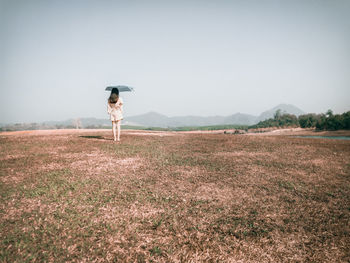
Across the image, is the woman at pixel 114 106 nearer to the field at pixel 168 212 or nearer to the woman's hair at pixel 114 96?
the woman's hair at pixel 114 96

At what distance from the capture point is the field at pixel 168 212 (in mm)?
3451

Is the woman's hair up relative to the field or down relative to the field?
up

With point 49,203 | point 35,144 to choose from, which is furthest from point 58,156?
point 49,203

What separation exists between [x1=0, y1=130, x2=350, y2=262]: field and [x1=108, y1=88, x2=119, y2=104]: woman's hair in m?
6.09

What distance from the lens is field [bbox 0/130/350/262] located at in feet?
11.3

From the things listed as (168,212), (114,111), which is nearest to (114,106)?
(114,111)

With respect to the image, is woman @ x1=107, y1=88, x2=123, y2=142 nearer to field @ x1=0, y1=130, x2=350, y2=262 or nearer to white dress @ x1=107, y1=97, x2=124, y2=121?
white dress @ x1=107, y1=97, x2=124, y2=121

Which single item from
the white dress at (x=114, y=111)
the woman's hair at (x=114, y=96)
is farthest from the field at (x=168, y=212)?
the woman's hair at (x=114, y=96)

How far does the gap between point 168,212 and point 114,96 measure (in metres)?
11.4

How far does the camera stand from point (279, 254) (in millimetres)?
3502

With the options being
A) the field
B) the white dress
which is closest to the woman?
the white dress

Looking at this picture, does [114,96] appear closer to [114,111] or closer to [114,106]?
[114,106]

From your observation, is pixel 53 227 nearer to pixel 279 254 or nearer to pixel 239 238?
pixel 239 238

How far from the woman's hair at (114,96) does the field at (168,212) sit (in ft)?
20.0
